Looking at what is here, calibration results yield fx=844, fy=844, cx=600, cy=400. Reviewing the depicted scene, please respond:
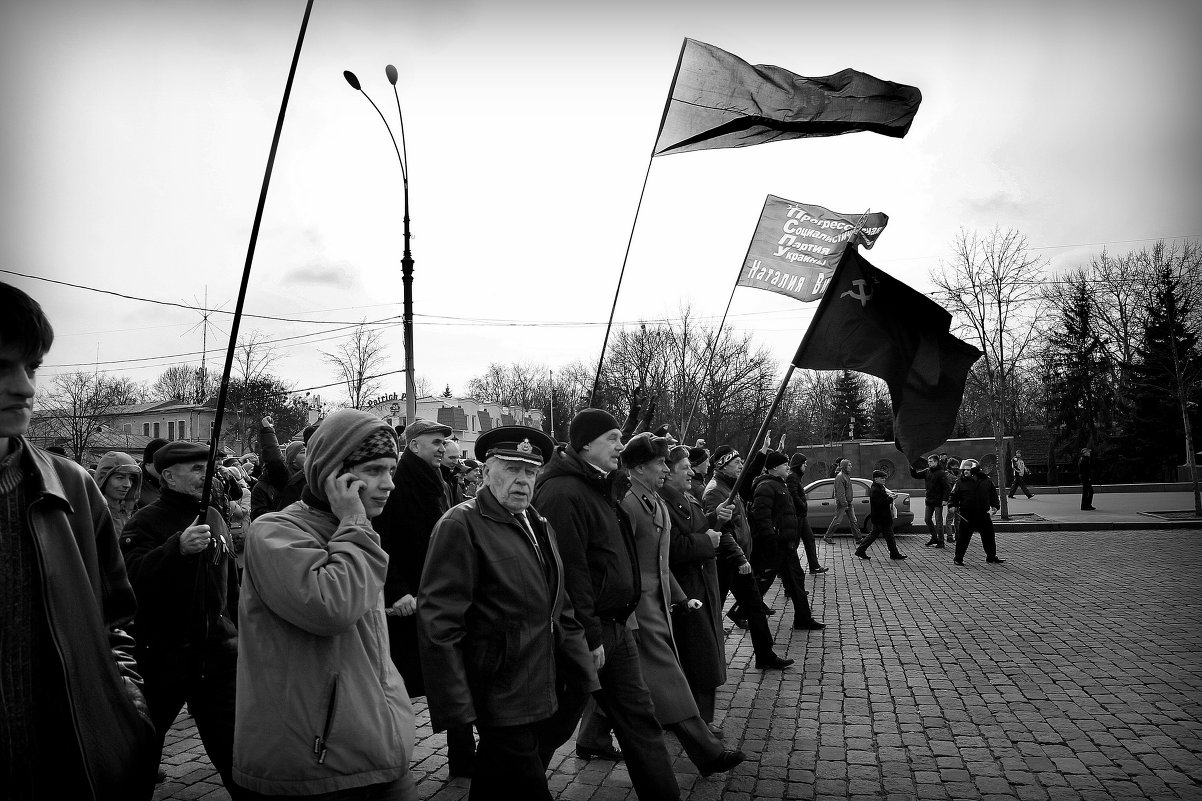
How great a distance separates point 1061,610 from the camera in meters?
9.84

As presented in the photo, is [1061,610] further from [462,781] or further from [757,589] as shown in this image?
[462,781]

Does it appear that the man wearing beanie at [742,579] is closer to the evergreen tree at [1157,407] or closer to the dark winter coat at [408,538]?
the dark winter coat at [408,538]

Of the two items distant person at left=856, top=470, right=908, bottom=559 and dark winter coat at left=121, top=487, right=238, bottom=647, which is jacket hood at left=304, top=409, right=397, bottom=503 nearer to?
dark winter coat at left=121, top=487, right=238, bottom=647

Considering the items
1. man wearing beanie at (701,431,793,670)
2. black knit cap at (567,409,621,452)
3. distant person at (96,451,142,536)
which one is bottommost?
man wearing beanie at (701,431,793,670)

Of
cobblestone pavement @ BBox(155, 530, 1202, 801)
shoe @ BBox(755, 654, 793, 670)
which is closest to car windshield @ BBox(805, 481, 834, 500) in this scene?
cobblestone pavement @ BBox(155, 530, 1202, 801)

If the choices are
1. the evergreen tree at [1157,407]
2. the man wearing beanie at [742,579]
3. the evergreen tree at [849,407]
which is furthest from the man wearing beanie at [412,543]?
the evergreen tree at [849,407]

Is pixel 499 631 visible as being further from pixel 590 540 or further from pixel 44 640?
pixel 44 640

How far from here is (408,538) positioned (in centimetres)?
504

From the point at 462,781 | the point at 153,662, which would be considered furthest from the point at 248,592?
the point at 462,781

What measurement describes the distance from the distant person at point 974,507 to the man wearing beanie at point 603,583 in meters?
11.5

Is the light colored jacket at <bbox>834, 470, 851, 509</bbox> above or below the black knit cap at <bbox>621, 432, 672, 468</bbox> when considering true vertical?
below

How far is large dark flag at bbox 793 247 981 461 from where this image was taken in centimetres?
594

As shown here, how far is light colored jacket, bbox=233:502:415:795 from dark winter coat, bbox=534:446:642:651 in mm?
1570

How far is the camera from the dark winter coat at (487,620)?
3350mm
